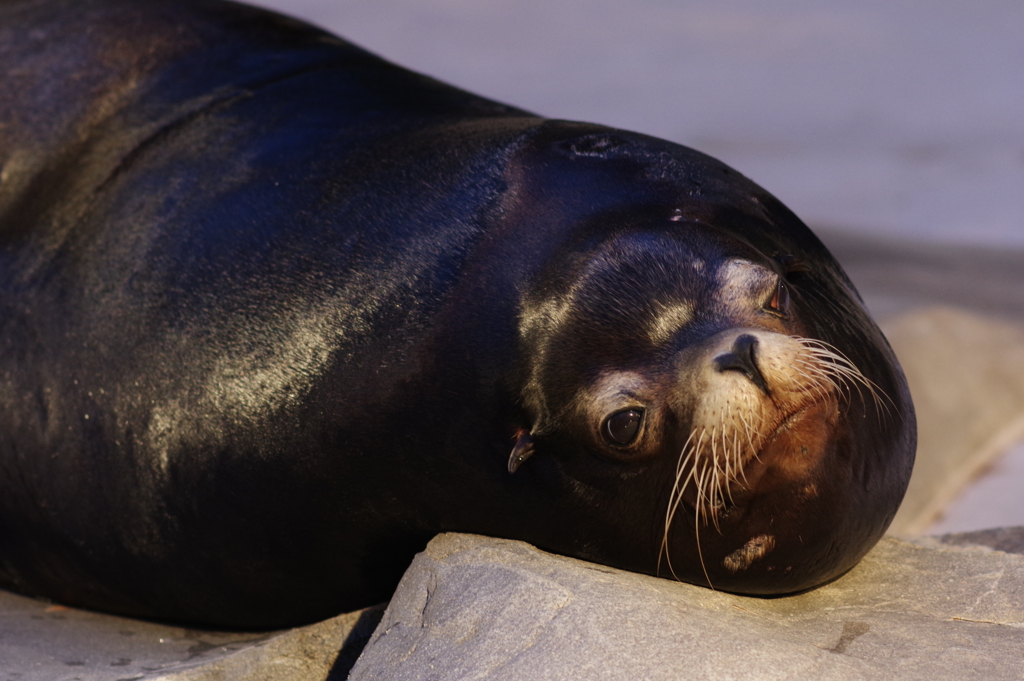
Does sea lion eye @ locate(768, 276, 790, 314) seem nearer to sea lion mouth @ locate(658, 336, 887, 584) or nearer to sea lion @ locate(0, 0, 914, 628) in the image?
sea lion @ locate(0, 0, 914, 628)

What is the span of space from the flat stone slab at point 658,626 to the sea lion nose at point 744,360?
1.92 feet

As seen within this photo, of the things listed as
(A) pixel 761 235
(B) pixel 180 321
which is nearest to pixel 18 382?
(B) pixel 180 321

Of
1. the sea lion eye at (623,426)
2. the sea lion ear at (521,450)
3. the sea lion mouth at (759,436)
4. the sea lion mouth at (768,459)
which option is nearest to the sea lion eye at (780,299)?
the sea lion mouth at (759,436)

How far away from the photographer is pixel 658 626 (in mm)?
2912

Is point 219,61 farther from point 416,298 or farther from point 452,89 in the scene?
point 416,298

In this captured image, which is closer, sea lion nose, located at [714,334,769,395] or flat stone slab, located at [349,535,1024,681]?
flat stone slab, located at [349,535,1024,681]

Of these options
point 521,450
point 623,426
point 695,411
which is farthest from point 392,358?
point 695,411

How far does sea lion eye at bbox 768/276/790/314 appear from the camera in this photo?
3.35 metres

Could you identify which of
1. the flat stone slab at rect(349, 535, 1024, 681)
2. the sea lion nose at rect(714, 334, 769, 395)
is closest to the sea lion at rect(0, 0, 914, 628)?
the sea lion nose at rect(714, 334, 769, 395)

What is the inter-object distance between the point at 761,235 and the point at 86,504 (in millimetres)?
2266

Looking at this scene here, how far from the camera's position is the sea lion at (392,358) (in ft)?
10.8

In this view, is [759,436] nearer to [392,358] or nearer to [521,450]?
[521,450]

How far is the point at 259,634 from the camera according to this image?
4059 mm

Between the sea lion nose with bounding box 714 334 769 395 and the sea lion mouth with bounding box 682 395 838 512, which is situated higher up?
the sea lion nose with bounding box 714 334 769 395
